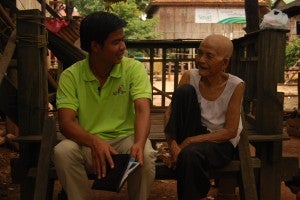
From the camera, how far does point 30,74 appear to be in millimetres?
3404

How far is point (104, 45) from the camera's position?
2.83 metres

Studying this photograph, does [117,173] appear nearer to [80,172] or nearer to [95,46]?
[80,172]

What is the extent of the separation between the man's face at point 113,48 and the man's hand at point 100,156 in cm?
58

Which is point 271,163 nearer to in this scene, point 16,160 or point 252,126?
point 252,126

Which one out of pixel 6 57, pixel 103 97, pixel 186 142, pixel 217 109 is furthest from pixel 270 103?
pixel 6 57

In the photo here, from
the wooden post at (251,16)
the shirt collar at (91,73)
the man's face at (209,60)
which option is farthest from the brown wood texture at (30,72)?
the wooden post at (251,16)

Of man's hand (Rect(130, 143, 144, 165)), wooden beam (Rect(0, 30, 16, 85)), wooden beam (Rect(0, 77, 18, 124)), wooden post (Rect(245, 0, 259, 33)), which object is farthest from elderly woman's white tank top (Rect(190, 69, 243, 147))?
wooden post (Rect(245, 0, 259, 33))

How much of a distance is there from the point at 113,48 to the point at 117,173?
0.80 m

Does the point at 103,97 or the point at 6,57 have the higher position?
the point at 6,57

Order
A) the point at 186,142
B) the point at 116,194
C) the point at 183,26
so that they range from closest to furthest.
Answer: the point at 186,142
the point at 116,194
the point at 183,26

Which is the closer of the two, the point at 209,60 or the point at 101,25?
the point at 101,25

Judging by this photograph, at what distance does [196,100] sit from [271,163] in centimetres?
117

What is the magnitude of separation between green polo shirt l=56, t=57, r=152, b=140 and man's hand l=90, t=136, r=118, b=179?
28 centimetres

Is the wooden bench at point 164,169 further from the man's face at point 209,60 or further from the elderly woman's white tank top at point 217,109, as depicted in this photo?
the man's face at point 209,60
